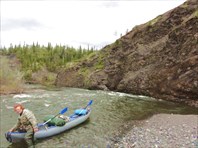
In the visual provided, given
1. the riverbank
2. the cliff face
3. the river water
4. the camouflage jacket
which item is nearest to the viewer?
the riverbank

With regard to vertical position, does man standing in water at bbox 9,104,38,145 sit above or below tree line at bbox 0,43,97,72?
below

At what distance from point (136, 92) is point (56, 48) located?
3003 inches

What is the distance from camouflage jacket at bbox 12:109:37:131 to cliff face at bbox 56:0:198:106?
2071 cm

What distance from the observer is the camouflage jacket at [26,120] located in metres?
14.8

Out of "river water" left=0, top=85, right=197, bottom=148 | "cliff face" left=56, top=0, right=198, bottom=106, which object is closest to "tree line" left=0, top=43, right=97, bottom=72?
"cliff face" left=56, top=0, right=198, bottom=106

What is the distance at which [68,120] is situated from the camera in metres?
18.2

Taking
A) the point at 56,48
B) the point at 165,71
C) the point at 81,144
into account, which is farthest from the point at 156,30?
the point at 56,48

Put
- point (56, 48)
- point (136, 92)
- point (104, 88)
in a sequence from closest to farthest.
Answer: point (136, 92) < point (104, 88) < point (56, 48)

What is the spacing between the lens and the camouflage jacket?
48.5 feet

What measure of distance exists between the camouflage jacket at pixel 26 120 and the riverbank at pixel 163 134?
5075 mm

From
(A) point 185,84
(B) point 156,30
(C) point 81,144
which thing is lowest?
(C) point 81,144

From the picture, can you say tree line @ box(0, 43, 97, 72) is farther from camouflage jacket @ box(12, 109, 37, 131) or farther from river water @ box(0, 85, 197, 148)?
camouflage jacket @ box(12, 109, 37, 131)

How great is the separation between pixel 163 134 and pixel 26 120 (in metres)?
8.50

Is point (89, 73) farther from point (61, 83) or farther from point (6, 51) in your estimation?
point (6, 51)
